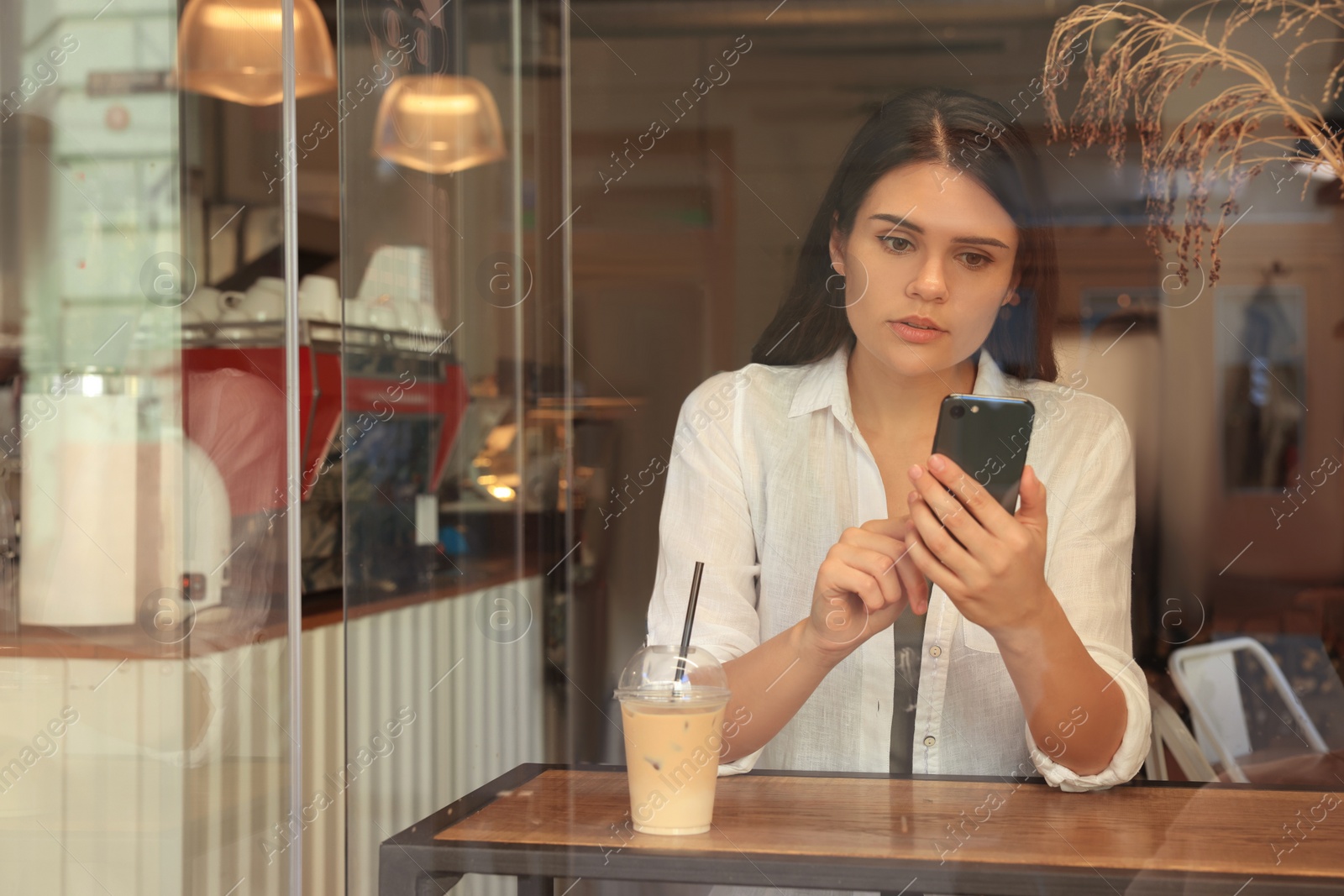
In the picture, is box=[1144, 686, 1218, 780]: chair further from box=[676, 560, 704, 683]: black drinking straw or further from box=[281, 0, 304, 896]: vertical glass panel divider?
box=[281, 0, 304, 896]: vertical glass panel divider

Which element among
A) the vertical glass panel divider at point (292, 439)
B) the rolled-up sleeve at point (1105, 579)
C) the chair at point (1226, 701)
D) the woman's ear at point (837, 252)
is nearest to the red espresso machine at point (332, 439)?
the vertical glass panel divider at point (292, 439)

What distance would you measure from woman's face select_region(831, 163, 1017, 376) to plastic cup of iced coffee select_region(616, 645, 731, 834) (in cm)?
28

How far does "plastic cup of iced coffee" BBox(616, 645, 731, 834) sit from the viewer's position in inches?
33.2

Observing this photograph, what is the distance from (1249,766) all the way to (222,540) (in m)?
1.13

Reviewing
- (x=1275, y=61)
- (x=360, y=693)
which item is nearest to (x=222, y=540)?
(x=360, y=693)

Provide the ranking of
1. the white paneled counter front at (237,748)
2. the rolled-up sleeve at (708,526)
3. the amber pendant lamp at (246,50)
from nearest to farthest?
the rolled-up sleeve at (708,526) → the white paneled counter front at (237,748) → the amber pendant lamp at (246,50)

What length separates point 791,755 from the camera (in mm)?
931

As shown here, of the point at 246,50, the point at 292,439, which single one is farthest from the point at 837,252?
the point at 246,50

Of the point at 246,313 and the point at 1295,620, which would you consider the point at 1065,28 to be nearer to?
the point at 1295,620

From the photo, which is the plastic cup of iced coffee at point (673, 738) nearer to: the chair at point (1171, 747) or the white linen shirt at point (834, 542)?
the white linen shirt at point (834, 542)

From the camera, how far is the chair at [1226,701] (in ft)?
2.94

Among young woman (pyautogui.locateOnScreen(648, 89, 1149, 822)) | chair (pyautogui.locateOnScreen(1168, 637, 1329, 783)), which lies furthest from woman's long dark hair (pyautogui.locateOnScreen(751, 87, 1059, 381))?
chair (pyautogui.locateOnScreen(1168, 637, 1329, 783))

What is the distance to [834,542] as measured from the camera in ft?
3.02

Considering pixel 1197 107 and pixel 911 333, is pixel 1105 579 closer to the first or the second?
pixel 911 333
